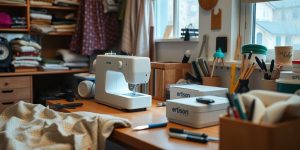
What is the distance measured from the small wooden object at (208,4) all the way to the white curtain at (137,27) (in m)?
0.70

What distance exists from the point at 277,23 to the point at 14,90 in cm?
215

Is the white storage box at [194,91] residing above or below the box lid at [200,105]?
above

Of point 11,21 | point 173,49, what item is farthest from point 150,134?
point 11,21

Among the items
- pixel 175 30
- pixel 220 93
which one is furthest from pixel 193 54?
pixel 220 93

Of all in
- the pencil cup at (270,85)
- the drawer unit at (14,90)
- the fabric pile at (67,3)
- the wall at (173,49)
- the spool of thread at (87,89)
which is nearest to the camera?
the pencil cup at (270,85)

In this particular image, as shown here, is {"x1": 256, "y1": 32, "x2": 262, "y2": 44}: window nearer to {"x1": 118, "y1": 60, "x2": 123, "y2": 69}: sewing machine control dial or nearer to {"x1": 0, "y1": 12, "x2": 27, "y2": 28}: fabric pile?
{"x1": 118, "y1": 60, "x2": 123, "y2": 69}: sewing machine control dial

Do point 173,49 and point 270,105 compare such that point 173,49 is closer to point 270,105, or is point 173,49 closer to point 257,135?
point 270,105

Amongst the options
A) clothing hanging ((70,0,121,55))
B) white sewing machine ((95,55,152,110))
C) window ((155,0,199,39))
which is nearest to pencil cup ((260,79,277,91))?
white sewing machine ((95,55,152,110))

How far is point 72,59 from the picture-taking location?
331cm

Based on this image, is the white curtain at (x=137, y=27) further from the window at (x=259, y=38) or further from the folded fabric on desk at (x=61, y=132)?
the folded fabric on desk at (x=61, y=132)

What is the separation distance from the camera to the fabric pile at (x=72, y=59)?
328 cm

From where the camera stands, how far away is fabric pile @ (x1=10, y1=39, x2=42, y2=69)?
2982 millimetres

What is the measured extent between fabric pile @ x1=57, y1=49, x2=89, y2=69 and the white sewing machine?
1273mm

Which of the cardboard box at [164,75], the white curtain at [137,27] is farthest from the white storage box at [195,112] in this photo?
the white curtain at [137,27]
